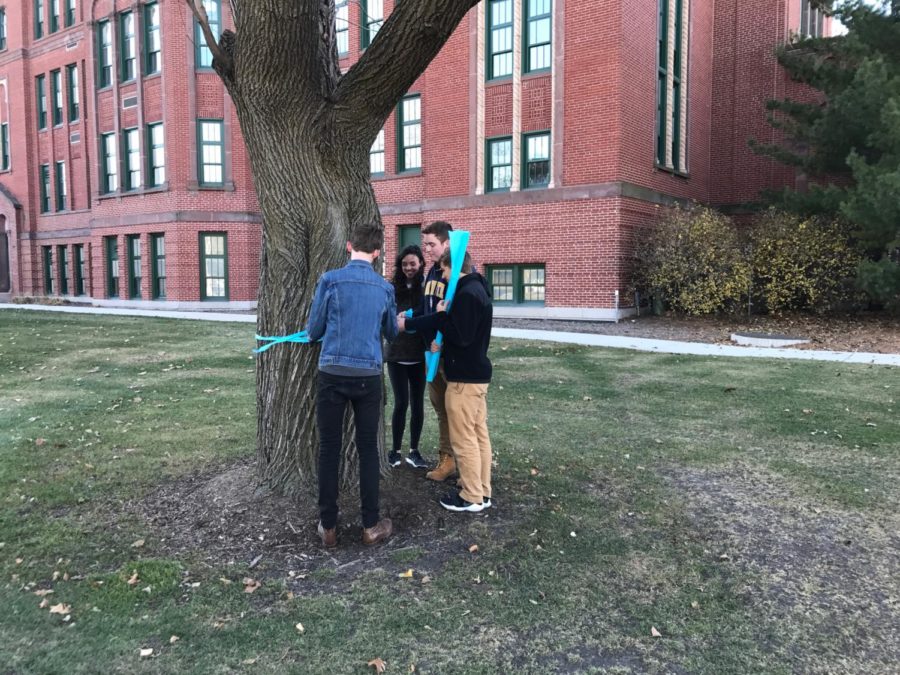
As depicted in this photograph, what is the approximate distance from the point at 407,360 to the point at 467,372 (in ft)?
2.92

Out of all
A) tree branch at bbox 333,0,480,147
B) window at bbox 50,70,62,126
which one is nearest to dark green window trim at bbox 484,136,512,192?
tree branch at bbox 333,0,480,147

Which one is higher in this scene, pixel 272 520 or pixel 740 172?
pixel 740 172

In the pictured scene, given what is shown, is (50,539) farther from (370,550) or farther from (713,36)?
(713,36)

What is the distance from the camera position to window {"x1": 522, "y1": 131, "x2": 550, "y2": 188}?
19.1 metres

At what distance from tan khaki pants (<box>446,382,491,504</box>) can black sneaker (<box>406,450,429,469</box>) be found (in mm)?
958

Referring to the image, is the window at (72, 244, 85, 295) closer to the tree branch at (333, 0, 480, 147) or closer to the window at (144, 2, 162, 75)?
the window at (144, 2, 162, 75)

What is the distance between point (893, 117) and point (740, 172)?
30.5 feet

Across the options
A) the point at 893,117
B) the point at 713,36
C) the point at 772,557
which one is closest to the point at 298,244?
the point at 772,557

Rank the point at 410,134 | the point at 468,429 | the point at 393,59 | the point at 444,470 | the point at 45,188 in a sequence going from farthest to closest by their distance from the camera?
1. the point at 45,188
2. the point at 410,134
3. the point at 444,470
4. the point at 468,429
5. the point at 393,59

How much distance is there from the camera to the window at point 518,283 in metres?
19.5

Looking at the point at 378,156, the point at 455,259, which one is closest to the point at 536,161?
the point at 378,156

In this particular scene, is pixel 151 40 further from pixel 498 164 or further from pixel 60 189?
pixel 498 164

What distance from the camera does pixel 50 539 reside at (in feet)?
14.1

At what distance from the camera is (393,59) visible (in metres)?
4.23
